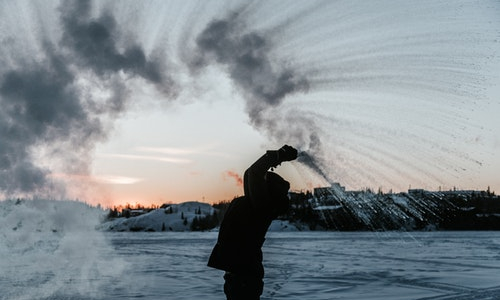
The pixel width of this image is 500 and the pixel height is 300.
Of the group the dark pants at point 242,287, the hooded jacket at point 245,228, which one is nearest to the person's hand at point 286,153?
the hooded jacket at point 245,228

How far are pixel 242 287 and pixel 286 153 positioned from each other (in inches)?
58.0

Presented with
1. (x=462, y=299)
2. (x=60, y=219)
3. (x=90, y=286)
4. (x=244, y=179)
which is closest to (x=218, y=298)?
(x=90, y=286)

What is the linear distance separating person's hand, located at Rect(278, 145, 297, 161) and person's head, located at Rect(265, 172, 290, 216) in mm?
329

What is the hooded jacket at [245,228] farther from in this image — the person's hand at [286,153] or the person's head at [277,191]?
the person's hand at [286,153]

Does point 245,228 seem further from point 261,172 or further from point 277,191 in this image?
point 261,172

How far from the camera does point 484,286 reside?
14.6 metres

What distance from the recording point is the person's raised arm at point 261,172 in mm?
4773

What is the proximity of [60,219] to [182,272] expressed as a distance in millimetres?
7903

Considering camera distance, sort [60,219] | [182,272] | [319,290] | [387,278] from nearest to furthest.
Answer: [319,290], [387,278], [182,272], [60,219]

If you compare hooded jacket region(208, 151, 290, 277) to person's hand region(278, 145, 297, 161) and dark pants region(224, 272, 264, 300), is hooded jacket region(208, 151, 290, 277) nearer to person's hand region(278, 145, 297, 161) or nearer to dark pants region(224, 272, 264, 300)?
dark pants region(224, 272, 264, 300)

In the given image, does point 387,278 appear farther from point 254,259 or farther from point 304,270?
point 254,259

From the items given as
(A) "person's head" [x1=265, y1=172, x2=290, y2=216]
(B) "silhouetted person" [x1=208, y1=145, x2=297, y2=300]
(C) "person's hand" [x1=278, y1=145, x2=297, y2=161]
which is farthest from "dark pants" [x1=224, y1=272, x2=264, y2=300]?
(C) "person's hand" [x1=278, y1=145, x2=297, y2=161]

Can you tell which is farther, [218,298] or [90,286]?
[90,286]

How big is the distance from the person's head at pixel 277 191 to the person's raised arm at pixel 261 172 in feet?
0.57
